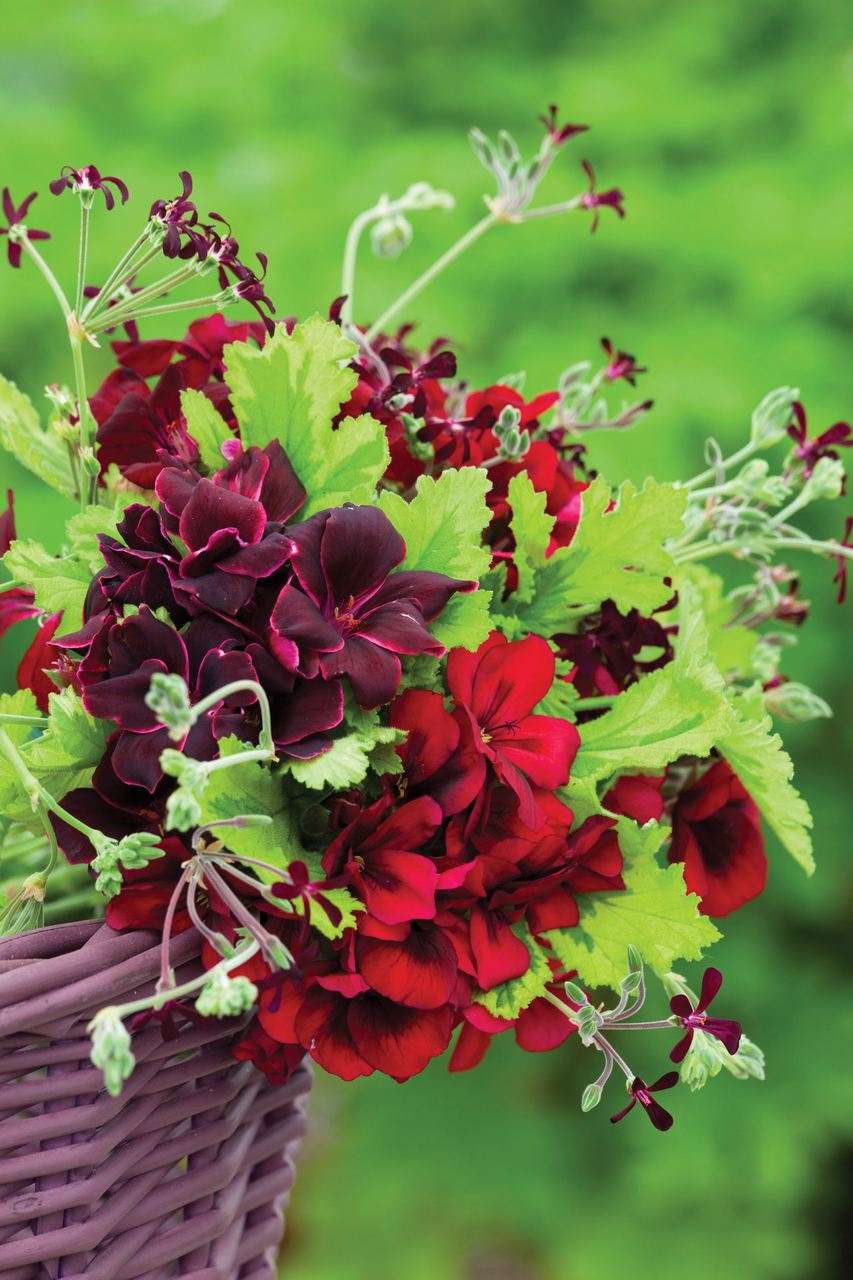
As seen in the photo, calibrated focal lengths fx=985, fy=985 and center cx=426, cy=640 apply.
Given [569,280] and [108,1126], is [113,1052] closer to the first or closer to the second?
[108,1126]

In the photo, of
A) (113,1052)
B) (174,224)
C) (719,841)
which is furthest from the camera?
(719,841)

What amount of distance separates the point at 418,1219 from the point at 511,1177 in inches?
6.7

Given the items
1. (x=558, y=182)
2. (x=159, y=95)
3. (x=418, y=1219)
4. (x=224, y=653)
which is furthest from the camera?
(x=418, y=1219)

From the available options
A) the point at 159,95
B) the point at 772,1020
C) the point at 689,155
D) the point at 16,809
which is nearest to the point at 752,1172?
the point at 772,1020

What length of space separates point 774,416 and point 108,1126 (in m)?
0.44

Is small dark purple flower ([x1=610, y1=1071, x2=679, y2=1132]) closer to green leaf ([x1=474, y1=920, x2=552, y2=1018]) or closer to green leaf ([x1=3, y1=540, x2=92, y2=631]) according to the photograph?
green leaf ([x1=474, y1=920, x2=552, y2=1018])

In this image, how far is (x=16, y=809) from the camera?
15.4 inches

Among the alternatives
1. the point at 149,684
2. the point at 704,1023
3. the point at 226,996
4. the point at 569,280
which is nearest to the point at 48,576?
the point at 149,684

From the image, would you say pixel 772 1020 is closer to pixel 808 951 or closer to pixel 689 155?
pixel 808 951

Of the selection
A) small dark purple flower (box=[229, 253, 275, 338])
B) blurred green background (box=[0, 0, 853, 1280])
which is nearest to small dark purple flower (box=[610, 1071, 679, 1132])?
small dark purple flower (box=[229, 253, 275, 338])

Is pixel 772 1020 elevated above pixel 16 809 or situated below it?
below

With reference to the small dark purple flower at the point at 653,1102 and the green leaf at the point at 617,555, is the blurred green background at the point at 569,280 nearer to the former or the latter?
the green leaf at the point at 617,555

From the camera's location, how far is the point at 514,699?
1.31 ft

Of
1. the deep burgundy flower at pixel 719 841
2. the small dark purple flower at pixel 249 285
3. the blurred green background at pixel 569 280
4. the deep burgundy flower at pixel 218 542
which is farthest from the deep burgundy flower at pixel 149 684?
the blurred green background at pixel 569 280
